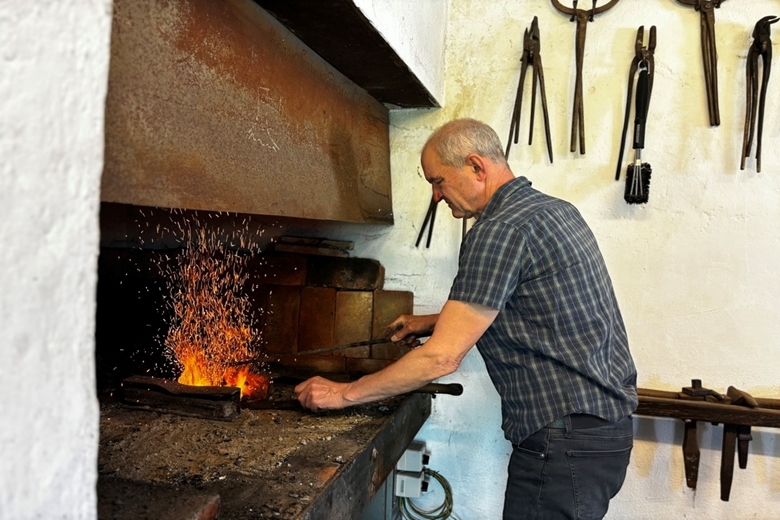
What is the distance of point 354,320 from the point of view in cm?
241

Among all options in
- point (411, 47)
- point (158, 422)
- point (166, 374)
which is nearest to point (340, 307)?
point (166, 374)

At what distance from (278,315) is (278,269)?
0.71 feet

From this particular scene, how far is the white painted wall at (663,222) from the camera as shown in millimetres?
2043

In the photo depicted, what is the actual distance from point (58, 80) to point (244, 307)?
2.09m

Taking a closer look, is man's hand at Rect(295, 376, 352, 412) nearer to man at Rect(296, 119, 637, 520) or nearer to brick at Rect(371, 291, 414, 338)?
man at Rect(296, 119, 637, 520)

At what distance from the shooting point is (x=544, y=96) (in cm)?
222

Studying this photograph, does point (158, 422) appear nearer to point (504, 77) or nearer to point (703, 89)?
point (504, 77)

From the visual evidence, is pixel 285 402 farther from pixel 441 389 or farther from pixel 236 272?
pixel 236 272

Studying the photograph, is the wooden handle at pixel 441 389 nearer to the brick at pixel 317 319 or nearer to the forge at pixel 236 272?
the forge at pixel 236 272

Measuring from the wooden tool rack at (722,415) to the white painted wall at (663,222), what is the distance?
12 centimetres

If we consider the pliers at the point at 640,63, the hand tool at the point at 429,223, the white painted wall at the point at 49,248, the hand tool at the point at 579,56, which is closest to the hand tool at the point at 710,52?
the pliers at the point at 640,63

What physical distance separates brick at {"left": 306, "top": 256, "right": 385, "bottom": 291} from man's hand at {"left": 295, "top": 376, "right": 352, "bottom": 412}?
748 millimetres

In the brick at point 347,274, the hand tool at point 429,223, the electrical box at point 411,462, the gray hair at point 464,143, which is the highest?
the gray hair at point 464,143

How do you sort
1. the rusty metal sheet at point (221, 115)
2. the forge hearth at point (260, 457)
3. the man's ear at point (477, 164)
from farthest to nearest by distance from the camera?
the man's ear at point (477, 164) < the forge hearth at point (260, 457) < the rusty metal sheet at point (221, 115)
